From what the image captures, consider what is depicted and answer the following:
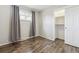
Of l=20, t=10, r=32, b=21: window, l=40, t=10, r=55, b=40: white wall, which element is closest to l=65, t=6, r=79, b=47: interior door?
l=40, t=10, r=55, b=40: white wall

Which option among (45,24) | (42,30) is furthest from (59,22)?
(42,30)

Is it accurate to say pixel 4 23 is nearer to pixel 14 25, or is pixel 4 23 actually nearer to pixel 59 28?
pixel 14 25

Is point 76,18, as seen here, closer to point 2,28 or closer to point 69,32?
point 69,32

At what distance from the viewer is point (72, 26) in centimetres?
289

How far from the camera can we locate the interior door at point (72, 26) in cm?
273

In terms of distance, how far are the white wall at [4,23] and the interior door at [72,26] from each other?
2.49m

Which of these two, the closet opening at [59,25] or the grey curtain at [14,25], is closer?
the grey curtain at [14,25]

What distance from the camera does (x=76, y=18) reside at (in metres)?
2.72

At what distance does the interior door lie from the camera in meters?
2.73

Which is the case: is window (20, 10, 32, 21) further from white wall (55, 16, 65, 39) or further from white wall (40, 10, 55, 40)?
white wall (55, 16, 65, 39)

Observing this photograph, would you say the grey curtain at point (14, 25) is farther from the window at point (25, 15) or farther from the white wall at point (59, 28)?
the white wall at point (59, 28)

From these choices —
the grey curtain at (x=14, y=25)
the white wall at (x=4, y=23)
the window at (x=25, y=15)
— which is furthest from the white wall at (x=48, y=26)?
the white wall at (x=4, y=23)

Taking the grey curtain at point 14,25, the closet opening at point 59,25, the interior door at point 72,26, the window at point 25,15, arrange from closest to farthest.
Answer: the interior door at point 72,26
the grey curtain at point 14,25
the window at point 25,15
the closet opening at point 59,25
